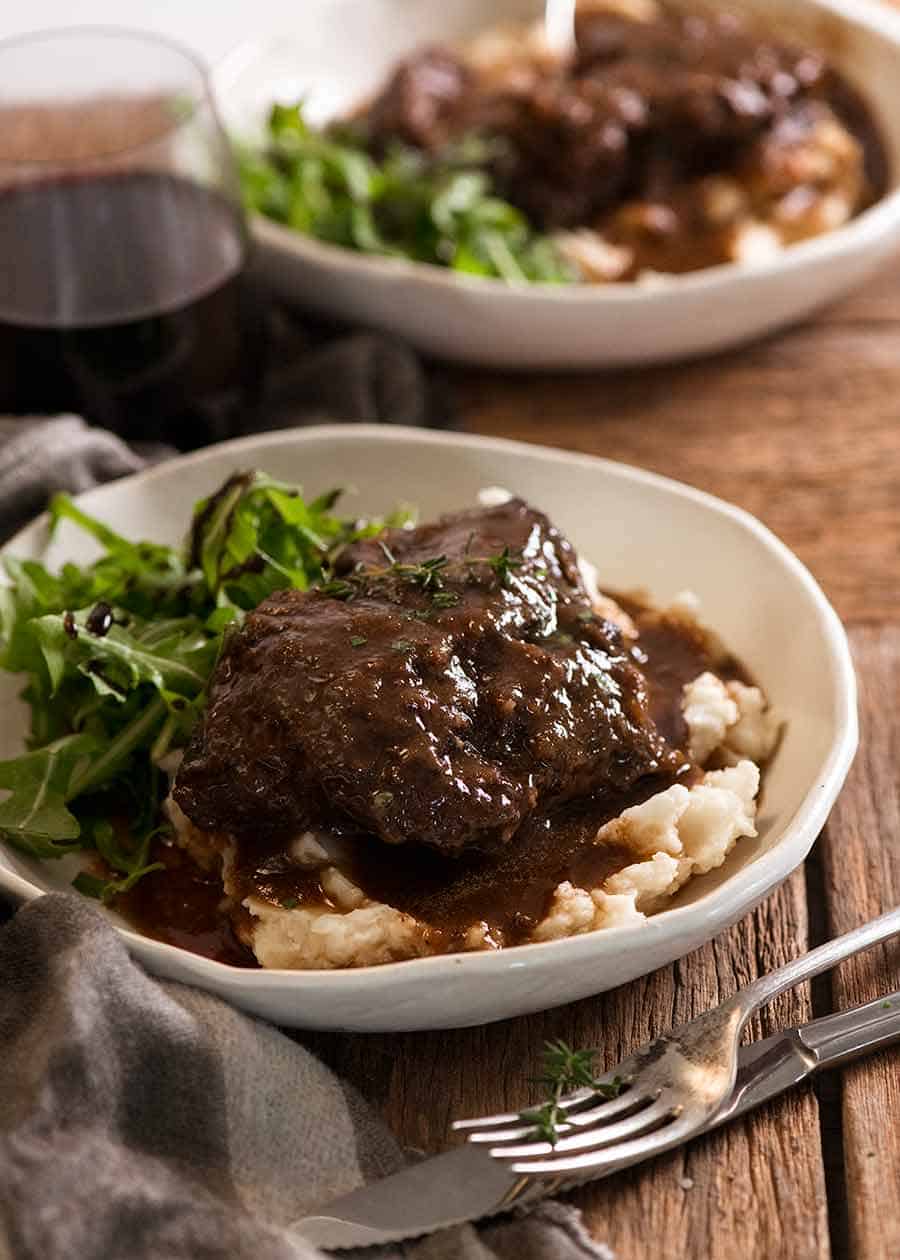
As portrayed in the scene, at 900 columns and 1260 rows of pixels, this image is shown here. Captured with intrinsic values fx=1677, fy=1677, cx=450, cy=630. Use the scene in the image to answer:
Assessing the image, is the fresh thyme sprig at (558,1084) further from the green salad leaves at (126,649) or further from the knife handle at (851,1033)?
the green salad leaves at (126,649)

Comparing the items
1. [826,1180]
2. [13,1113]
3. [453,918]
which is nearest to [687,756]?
[453,918]

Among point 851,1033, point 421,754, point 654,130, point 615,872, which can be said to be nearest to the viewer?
point 421,754

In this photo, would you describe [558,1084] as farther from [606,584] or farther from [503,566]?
[606,584]

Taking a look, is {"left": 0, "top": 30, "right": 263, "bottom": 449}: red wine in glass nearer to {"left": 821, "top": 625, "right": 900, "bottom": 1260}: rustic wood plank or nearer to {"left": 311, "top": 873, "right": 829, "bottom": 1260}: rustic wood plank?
{"left": 821, "top": 625, "right": 900, "bottom": 1260}: rustic wood plank

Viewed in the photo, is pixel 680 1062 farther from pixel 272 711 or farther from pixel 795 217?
pixel 795 217

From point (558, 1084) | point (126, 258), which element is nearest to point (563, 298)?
point (126, 258)

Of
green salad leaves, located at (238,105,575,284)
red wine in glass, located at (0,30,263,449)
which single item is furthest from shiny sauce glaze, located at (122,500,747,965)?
green salad leaves, located at (238,105,575,284)
